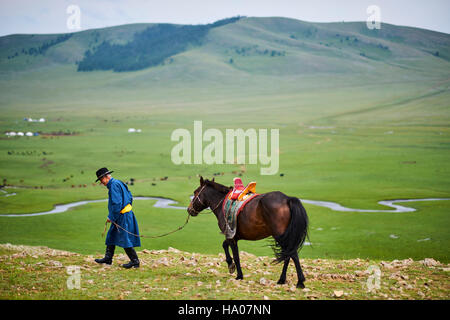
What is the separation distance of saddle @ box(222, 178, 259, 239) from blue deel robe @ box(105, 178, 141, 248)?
2.06 meters

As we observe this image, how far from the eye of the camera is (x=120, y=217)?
393 inches

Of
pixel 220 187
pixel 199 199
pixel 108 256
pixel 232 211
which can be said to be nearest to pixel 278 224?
pixel 232 211

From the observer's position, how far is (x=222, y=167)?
4944cm

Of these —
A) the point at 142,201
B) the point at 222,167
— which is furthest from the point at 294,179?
the point at 142,201

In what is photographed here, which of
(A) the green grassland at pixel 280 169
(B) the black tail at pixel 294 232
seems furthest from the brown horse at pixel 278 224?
(A) the green grassland at pixel 280 169

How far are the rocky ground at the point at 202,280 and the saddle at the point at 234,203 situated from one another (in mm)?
1062

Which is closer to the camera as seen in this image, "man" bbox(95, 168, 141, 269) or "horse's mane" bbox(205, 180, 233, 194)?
"man" bbox(95, 168, 141, 269)

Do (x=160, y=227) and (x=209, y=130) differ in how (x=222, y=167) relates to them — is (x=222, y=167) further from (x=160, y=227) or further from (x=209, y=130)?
(x=209, y=130)

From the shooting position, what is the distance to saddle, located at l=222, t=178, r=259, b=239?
30.6 feet

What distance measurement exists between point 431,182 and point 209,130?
174ft

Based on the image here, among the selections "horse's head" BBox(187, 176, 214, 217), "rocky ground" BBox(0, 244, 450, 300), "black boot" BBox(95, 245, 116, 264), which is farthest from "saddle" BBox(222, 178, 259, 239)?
"black boot" BBox(95, 245, 116, 264)

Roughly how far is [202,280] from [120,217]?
2.40 m

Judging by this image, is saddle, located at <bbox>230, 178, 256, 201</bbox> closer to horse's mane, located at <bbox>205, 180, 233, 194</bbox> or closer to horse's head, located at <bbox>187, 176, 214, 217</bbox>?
horse's mane, located at <bbox>205, 180, 233, 194</bbox>

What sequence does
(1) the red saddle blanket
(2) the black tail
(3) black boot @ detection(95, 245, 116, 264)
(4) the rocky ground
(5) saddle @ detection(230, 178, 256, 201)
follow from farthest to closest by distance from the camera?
1. (3) black boot @ detection(95, 245, 116, 264)
2. (5) saddle @ detection(230, 178, 256, 201)
3. (1) the red saddle blanket
4. (2) the black tail
5. (4) the rocky ground
